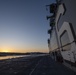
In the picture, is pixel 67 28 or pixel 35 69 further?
pixel 35 69

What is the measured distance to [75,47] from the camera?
20.1 m

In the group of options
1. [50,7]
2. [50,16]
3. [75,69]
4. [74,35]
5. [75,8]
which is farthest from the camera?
[50,16]

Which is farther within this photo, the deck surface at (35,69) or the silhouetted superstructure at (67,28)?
the deck surface at (35,69)

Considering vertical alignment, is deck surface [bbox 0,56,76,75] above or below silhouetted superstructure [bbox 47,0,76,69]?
below

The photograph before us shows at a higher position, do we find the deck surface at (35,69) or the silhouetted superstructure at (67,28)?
the silhouetted superstructure at (67,28)

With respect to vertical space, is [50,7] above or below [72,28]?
above

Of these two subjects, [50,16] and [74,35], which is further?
[50,16]

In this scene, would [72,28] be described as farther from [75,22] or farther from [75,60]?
[75,60]

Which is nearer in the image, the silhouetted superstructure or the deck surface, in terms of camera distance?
the silhouetted superstructure

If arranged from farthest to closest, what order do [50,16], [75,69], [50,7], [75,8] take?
[50,16] < [50,7] < [75,69] < [75,8]

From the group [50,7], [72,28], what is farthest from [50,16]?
[72,28]

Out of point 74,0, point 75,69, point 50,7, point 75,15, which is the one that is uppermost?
point 50,7

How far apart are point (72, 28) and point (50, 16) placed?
138 ft

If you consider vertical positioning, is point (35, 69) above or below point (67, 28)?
below
